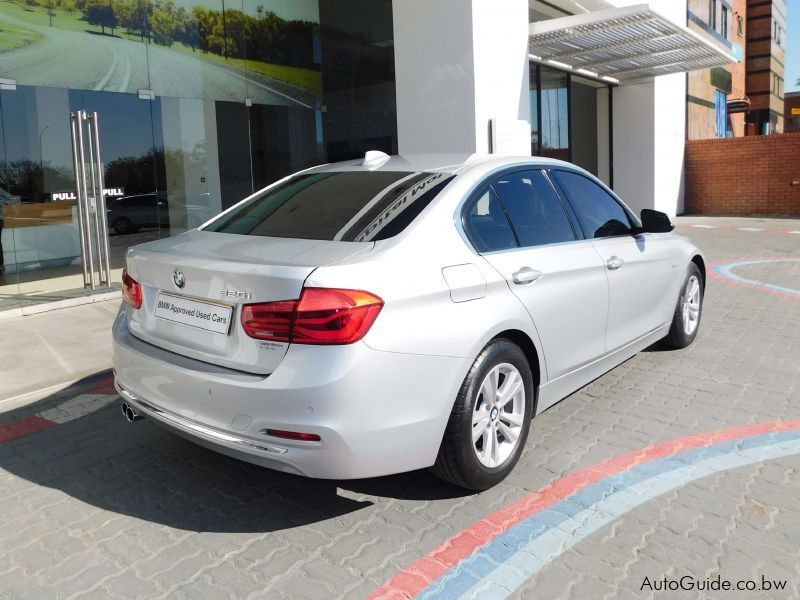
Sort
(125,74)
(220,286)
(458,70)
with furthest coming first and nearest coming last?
(458,70) < (125,74) < (220,286)

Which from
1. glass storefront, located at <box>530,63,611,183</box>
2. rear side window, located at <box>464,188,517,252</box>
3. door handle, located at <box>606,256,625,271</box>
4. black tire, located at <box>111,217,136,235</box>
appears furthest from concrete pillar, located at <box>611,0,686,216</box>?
rear side window, located at <box>464,188,517,252</box>

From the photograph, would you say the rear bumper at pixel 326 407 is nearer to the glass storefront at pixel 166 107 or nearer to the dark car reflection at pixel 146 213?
the glass storefront at pixel 166 107

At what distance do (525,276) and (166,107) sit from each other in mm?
9398

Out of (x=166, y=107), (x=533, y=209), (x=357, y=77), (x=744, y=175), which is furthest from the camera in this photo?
(x=744, y=175)

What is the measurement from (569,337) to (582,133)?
16860mm

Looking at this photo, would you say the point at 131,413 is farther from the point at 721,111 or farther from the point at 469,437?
the point at 721,111

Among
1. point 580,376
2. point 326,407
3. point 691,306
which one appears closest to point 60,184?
point 691,306

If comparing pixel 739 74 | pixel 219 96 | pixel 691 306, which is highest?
pixel 739 74

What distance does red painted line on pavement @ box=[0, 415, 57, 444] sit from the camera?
177 inches

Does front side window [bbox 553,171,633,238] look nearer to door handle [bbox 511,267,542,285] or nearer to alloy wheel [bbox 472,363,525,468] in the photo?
door handle [bbox 511,267,542,285]

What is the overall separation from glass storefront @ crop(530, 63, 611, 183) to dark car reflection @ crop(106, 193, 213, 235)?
809 cm

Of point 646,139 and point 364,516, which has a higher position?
point 646,139

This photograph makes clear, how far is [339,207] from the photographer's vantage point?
3668 mm

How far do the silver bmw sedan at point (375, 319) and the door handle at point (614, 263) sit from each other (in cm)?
11
